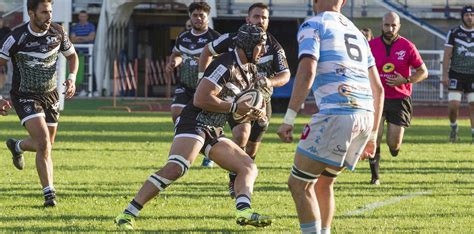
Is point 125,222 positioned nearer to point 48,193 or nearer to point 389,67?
point 48,193

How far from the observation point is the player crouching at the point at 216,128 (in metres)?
9.77

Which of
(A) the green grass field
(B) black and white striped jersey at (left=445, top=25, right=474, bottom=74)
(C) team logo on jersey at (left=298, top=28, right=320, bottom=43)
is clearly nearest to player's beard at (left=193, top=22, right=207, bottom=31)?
(A) the green grass field

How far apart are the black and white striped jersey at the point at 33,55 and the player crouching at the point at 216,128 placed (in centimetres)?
205

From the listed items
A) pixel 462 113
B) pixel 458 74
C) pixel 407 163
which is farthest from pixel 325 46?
pixel 462 113

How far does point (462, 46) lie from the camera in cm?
Result: 2080

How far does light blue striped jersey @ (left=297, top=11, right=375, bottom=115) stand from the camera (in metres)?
8.18

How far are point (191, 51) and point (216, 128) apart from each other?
5.81 m

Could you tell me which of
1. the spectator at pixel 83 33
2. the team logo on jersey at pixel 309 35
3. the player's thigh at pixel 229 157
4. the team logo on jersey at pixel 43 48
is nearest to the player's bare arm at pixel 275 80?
the player's thigh at pixel 229 157

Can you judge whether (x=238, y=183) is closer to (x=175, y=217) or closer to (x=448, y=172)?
(x=175, y=217)

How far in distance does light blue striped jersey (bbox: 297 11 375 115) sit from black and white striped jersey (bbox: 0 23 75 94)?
392cm

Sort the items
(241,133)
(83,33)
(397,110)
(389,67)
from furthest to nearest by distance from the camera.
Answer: (83,33)
(397,110)
(389,67)
(241,133)

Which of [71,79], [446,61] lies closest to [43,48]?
[71,79]

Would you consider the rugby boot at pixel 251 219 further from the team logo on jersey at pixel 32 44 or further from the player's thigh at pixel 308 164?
the team logo on jersey at pixel 32 44

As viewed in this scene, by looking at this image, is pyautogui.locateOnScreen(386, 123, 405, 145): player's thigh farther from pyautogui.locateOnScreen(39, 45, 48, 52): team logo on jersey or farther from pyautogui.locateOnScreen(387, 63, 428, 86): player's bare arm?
pyautogui.locateOnScreen(39, 45, 48, 52): team logo on jersey
